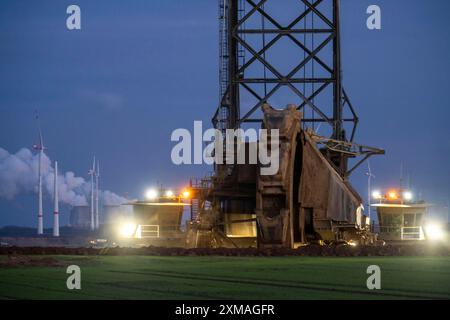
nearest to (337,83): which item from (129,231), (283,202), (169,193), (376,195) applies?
(169,193)

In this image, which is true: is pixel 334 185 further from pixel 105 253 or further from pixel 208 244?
pixel 105 253

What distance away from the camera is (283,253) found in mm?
43250

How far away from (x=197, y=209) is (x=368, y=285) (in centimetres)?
3183

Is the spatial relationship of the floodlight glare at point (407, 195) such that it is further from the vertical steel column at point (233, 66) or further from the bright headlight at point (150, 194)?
the bright headlight at point (150, 194)

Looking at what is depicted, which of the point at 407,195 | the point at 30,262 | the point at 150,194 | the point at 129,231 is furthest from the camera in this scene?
the point at 407,195

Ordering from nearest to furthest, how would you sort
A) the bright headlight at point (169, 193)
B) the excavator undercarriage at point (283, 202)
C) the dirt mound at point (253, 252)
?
the dirt mound at point (253, 252) < the excavator undercarriage at point (283, 202) < the bright headlight at point (169, 193)

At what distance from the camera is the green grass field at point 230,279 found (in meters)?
25.1

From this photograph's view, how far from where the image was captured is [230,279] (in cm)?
2978

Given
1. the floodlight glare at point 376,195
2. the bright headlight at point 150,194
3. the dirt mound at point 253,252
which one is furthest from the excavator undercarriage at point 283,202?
the floodlight glare at point 376,195

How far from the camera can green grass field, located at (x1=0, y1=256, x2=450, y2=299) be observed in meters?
25.1

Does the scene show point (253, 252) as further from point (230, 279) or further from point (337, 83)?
point (337, 83)
